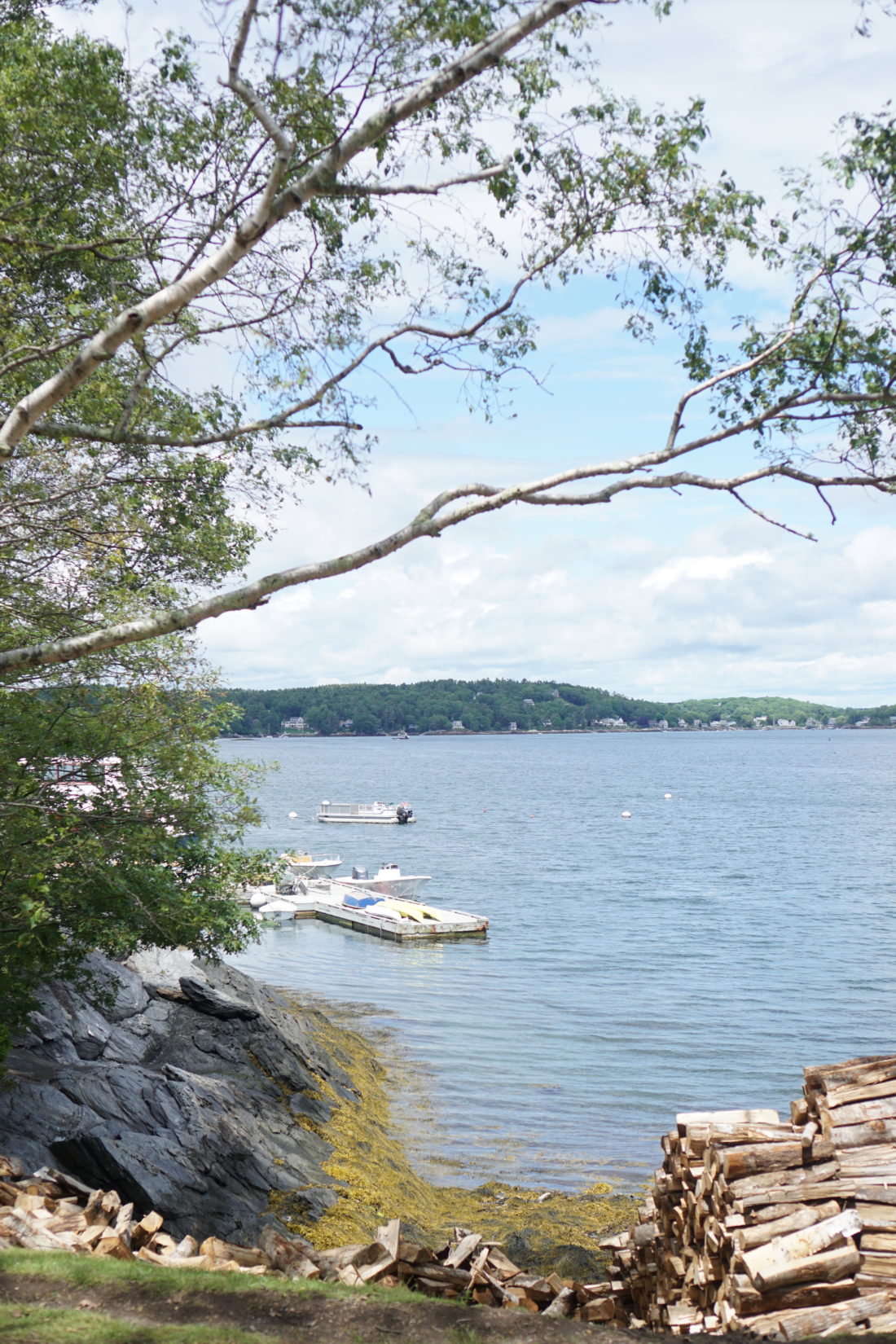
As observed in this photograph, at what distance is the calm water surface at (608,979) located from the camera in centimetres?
2130

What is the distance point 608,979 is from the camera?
1330 inches

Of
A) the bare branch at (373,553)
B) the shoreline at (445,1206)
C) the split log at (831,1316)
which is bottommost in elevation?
the shoreline at (445,1206)

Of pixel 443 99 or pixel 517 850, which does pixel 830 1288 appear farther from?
pixel 517 850

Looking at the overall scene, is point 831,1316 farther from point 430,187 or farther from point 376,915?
point 376,915

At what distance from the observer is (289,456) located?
40.7 ft

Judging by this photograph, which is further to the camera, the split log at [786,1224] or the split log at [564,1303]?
the split log at [564,1303]

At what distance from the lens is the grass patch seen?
22.4ft

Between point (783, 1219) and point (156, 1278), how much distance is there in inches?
201


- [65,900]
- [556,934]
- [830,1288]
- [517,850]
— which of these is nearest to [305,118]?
[65,900]

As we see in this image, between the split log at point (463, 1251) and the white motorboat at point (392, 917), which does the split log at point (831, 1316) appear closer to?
the split log at point (463, 1251)

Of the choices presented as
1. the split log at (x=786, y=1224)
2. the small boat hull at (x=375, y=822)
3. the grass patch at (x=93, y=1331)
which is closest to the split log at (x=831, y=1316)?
the split log at (x=786, y=1224)

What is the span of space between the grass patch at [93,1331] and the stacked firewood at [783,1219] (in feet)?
13.0

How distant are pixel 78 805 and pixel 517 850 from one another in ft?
201

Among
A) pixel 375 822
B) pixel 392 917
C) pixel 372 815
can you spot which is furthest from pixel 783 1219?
pixel 372 815
